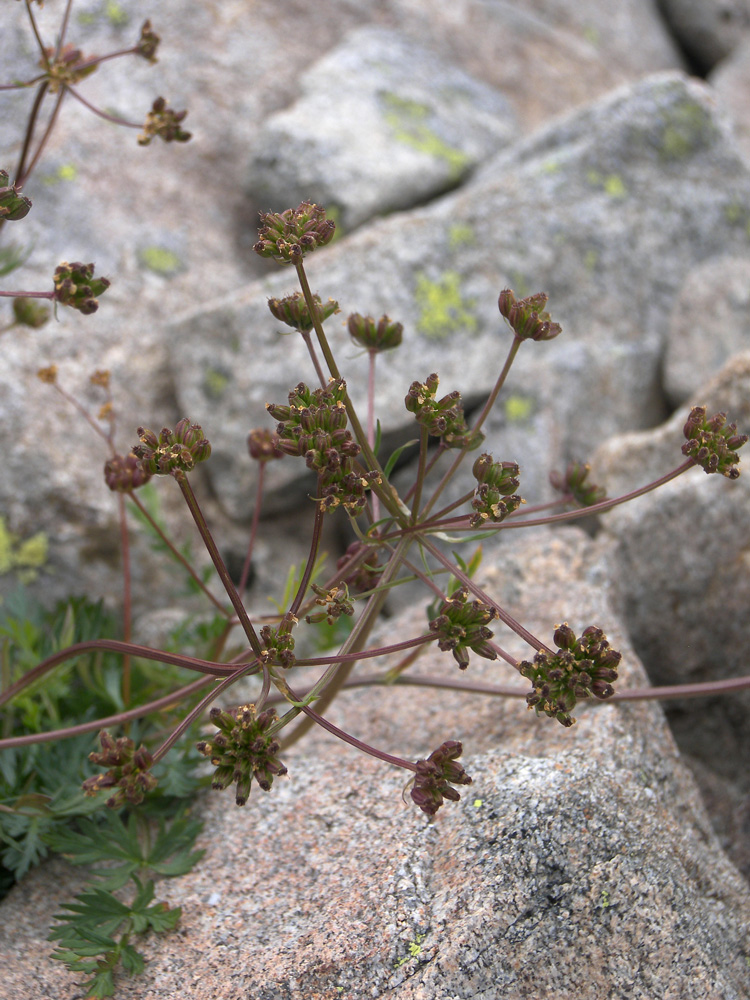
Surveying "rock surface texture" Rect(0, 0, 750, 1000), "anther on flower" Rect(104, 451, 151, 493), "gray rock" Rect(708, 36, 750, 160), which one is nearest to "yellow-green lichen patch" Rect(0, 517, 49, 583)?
"rock surface texture" Rect(0, 0, 750, 1000)

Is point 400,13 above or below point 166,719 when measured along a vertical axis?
above

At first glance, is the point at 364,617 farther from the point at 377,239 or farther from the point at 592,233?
the point at 592,233

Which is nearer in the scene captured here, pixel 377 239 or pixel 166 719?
pixel 166 719

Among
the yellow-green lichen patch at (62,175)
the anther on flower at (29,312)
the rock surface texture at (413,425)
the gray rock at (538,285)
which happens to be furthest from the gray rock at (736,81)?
the anther on flower at (29,312)

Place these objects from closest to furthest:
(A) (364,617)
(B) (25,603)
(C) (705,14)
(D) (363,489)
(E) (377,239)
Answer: (D) (363,489) → (A) (364,617) → (B) (25,603) → (E) (377,239) → (C) (705,14)

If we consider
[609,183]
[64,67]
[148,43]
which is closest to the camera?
[64,67]

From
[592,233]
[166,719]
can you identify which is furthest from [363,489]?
[592,233]

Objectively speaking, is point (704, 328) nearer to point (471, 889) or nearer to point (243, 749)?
point (471, 889)

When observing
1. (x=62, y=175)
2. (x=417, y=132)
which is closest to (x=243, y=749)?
(x=62, y=175)
